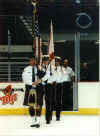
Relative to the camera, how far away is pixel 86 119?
8.47 metres

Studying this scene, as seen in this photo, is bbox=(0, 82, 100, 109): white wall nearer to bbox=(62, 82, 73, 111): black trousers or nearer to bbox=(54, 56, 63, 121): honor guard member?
bbox=(62, 82, 73, 111): black trousers

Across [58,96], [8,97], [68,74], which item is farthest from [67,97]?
[8,97]

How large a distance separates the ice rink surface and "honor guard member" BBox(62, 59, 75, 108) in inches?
15.5

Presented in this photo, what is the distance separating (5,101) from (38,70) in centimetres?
195

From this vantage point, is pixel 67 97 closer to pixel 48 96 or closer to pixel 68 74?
pixel 68 74

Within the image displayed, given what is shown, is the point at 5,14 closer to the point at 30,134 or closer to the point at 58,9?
the point at 58,9

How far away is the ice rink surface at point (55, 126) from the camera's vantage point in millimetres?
6961

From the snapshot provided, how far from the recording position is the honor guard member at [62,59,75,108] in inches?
350

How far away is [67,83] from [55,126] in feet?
5.02

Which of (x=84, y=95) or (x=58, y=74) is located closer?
(x=58, y=74)

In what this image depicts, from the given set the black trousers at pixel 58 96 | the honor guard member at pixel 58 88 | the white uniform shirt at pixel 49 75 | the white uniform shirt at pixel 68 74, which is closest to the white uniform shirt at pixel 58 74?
the honor guard member at pixel 58 88

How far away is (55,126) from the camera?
7.71m

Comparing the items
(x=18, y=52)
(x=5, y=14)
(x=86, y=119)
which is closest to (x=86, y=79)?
(x=86, y=119)

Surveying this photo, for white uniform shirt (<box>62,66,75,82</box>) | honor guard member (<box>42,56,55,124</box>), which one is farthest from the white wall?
honor guard member (<box>42,56,55,124</box>)
